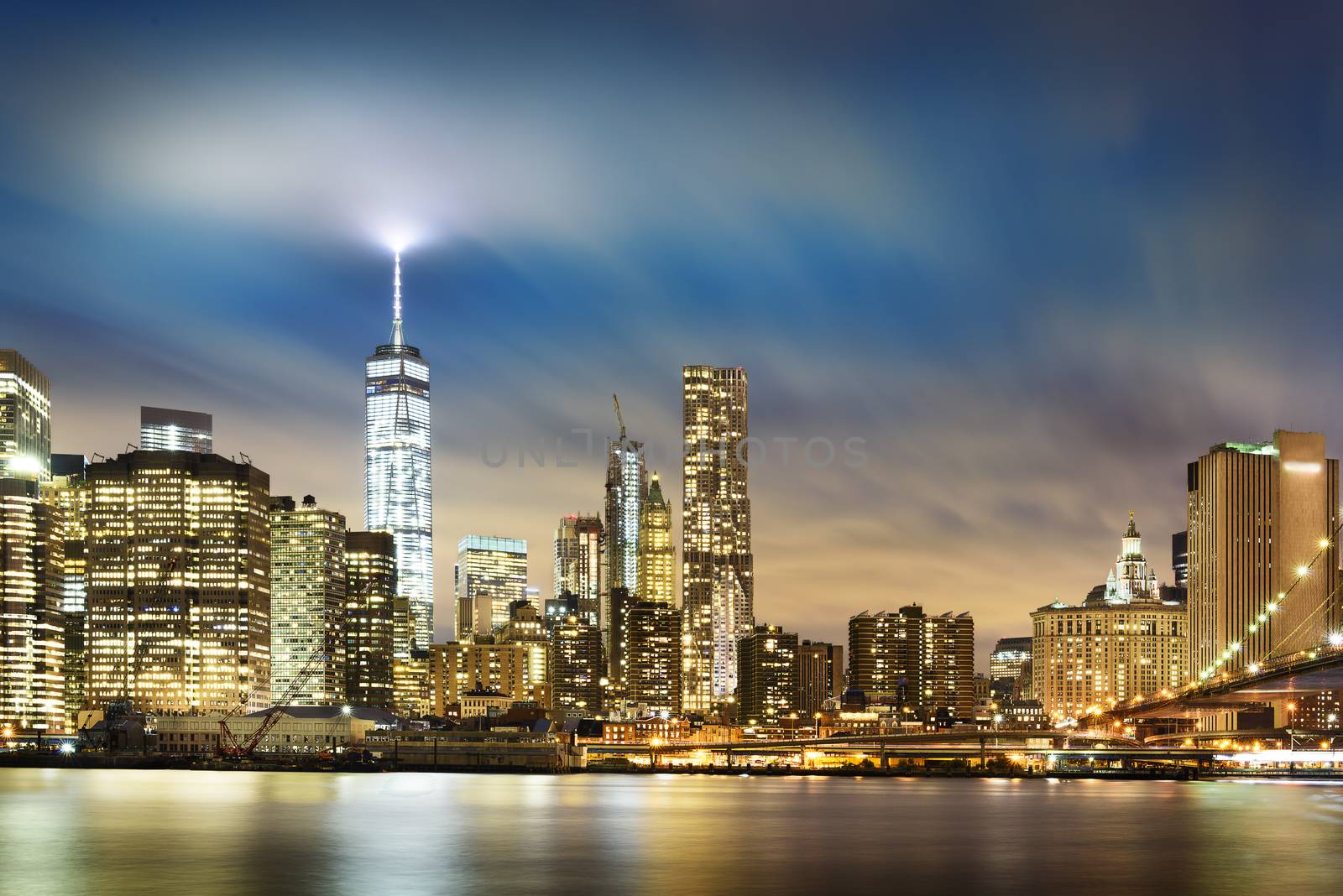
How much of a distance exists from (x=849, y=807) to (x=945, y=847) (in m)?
36.6

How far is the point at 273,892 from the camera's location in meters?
61.8

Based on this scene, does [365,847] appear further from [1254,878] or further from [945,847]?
[1254,878]

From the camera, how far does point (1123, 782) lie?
181125mm

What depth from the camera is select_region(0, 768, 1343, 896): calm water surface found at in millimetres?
66562

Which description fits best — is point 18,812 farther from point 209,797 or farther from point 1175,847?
point 1175,847

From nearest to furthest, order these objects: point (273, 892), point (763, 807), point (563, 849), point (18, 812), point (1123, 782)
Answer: point (273, 892) → point (563, 849) → point (18, 812) → point (763, 807) → point (1123, 782)

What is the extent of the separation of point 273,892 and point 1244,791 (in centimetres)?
10735

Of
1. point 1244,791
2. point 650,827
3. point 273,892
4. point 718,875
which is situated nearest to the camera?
point 273,892

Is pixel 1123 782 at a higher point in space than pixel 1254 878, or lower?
lower

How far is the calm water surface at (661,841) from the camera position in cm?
6656

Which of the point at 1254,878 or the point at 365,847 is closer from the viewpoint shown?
the point at 1254,878

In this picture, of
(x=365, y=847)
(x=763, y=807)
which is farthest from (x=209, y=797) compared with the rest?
(x=365, y=847)

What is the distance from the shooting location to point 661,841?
8512cm

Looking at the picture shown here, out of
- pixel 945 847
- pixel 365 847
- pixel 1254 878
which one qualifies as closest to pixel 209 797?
pixel 365 847
